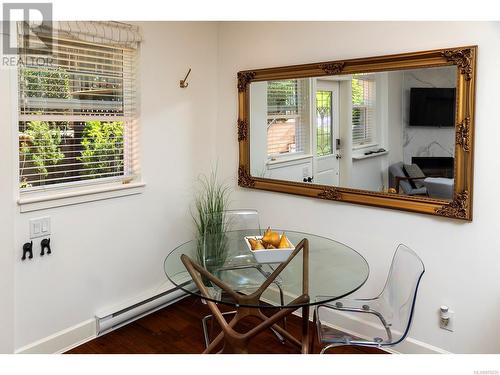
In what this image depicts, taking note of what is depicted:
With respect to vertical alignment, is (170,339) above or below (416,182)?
below

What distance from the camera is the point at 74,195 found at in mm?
2576

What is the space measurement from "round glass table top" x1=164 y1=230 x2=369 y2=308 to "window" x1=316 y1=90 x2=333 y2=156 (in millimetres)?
690

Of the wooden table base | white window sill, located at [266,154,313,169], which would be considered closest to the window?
white window sill, located at [266,154,313,169]

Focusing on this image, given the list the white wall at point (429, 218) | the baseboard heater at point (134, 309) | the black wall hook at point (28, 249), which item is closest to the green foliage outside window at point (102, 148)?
the black wall hook at point (28, 249)

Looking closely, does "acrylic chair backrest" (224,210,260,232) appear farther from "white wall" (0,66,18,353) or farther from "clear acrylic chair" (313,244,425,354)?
"white wall" (0,66,18,353)

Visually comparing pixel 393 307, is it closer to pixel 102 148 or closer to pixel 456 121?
pixel 456 121

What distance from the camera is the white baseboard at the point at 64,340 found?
97.2 inches

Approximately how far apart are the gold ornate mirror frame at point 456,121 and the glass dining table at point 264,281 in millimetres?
431

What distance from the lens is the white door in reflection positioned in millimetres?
2824

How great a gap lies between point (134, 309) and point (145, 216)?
674 mm

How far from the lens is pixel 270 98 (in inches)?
124

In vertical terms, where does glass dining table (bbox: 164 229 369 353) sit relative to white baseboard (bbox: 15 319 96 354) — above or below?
above

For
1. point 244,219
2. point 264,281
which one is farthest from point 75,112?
point 264,281
